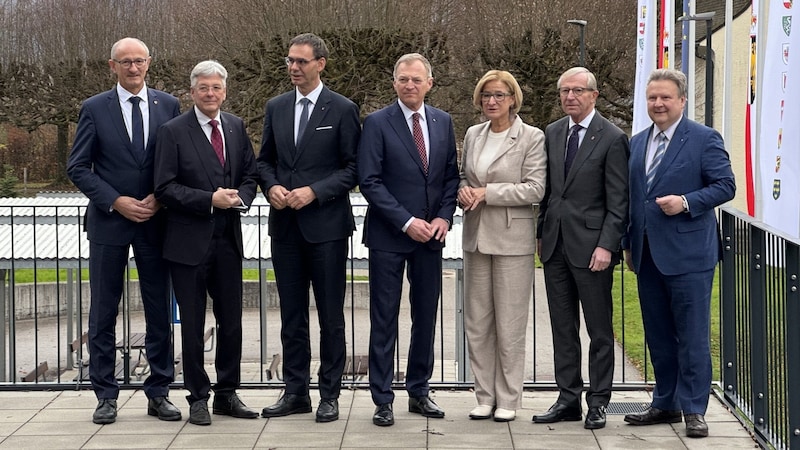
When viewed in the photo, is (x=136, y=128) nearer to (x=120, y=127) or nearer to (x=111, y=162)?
(x=120, y=127)

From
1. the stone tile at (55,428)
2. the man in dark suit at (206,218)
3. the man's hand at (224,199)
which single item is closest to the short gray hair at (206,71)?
the man in dark suit at (206,218)

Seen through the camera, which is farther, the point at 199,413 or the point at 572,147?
the point at 199,413

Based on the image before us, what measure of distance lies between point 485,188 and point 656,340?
1.34 meters

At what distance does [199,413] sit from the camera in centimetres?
691

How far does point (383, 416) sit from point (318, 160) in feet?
5.09

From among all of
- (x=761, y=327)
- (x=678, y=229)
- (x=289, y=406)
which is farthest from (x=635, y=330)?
(x=678, y=229)

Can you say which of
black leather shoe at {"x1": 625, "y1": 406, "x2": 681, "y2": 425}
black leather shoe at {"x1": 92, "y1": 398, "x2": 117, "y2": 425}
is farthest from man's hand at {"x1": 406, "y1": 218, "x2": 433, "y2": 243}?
black leather shoe at {"x1": 92, "y1": 398, "x2": 117, "y2": 425}

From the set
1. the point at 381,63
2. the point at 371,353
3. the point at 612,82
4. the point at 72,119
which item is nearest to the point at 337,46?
the point at 381,63

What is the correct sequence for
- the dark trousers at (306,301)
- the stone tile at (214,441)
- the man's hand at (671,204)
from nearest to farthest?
the man's hand at (671,204) < the stone tile at (214,441) < the dark trousers at (306,301)

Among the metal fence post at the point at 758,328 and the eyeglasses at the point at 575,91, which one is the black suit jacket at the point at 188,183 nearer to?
the eyeglasses at the point at 575,91

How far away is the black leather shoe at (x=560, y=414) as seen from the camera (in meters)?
6.89

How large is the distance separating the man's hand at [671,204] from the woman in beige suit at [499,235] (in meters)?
0.73

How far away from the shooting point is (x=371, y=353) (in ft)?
23.1

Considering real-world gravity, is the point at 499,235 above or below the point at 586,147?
below
